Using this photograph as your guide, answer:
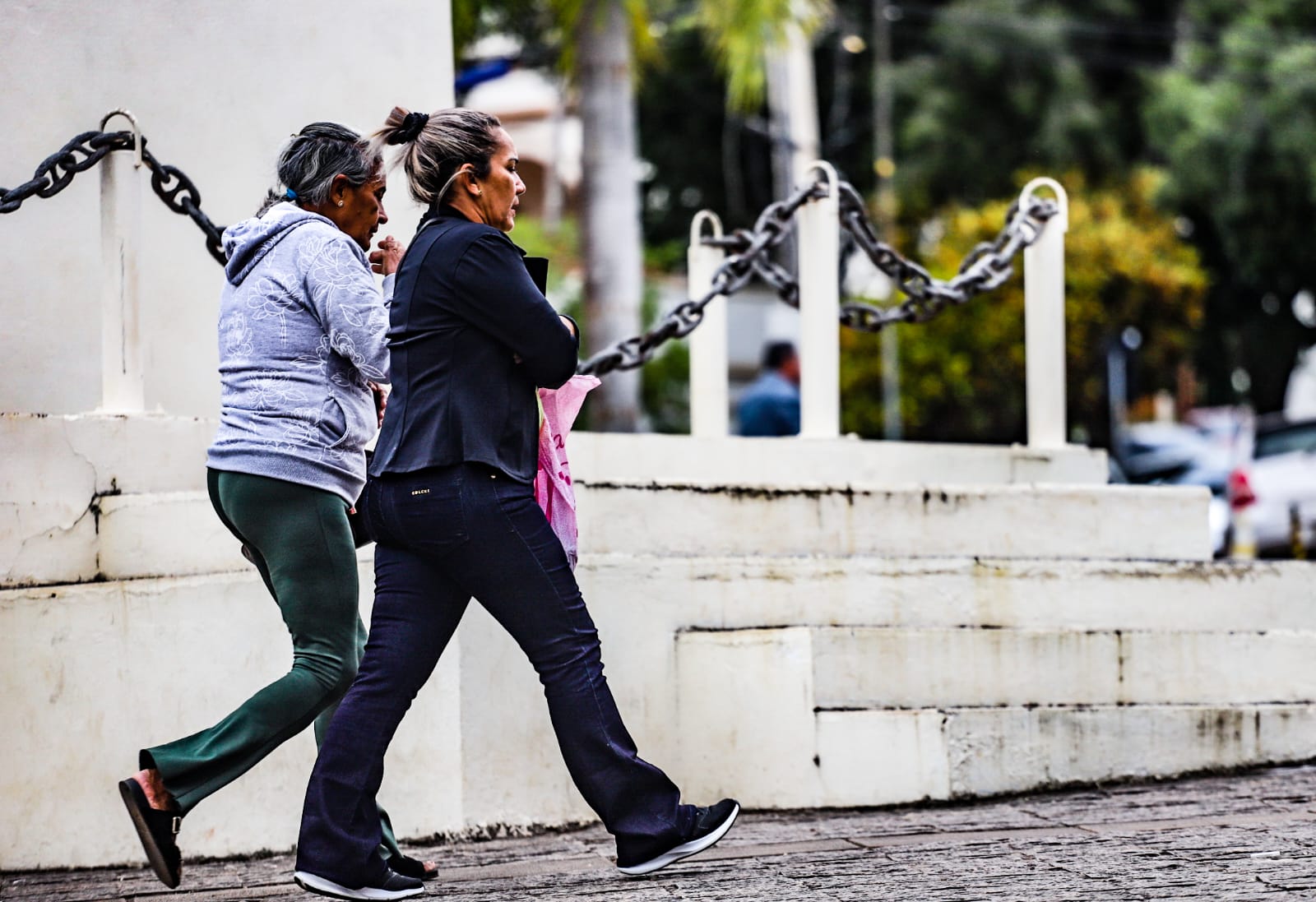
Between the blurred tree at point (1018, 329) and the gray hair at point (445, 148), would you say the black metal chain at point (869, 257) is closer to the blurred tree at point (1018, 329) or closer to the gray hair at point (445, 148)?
the gray hair at point (445, 148)

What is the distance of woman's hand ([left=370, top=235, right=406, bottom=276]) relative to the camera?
4.43m

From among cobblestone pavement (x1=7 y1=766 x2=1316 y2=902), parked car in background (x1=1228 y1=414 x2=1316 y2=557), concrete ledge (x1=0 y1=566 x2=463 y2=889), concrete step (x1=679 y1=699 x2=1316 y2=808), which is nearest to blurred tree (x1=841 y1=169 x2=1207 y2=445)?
parked car in background (x1=1228 y1=414 x2=1316 y2=557)

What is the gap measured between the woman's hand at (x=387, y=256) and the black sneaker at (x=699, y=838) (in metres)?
1.56

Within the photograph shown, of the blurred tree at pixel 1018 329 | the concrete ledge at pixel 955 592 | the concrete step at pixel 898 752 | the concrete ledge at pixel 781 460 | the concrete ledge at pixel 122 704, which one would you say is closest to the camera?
the concrete ledge at pixel 122 704

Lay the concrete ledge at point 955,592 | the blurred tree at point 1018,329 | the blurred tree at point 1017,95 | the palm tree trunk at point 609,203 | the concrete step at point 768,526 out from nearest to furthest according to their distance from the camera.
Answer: the concrete step at point 768,526 < the concrete ledge at point 955,592 < the palm tree trunk at point 609,203 < the blurred tree at point 1018,329 < the blurred tree at point 1017,95

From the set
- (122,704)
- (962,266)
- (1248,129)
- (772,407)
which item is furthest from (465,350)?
(1248,129)

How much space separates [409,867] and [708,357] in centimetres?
422

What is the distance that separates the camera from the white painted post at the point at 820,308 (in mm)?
7059

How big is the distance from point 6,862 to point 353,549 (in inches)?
61.7

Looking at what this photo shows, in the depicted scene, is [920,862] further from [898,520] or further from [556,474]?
[898,520]

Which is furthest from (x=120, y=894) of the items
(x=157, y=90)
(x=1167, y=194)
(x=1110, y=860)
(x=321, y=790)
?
(x=1167, y=194)

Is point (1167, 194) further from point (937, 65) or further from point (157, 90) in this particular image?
point (157, 90)

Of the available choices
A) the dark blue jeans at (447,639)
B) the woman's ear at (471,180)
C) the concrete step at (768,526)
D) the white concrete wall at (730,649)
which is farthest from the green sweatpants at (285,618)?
the concrete step at (768,526)

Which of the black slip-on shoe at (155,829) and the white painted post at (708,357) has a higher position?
the white painted post at (708,357)
